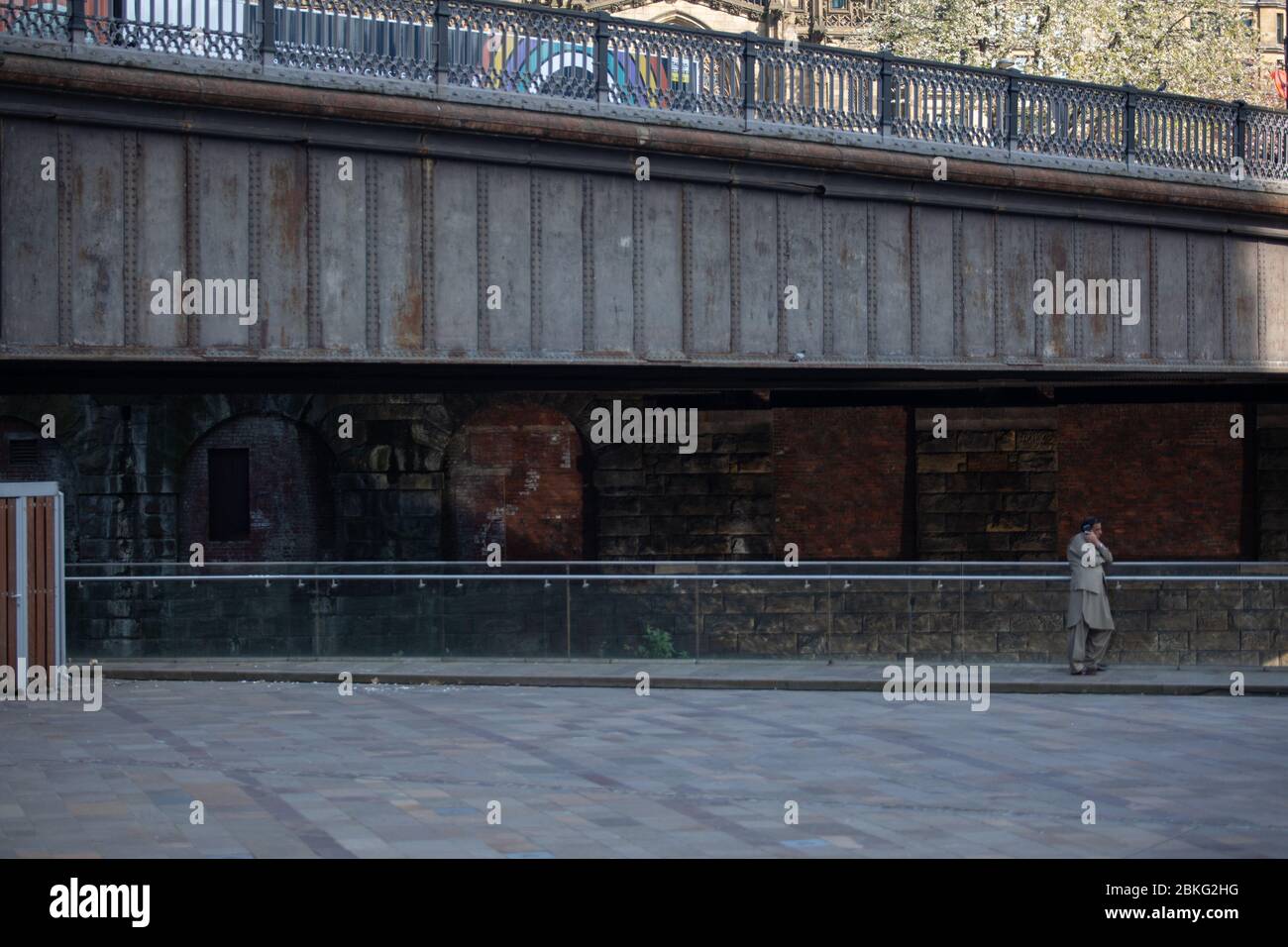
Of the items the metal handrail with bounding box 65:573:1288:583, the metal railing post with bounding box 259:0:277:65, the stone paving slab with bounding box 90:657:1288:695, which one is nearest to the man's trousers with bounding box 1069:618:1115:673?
the stone paving slab with bounding box 90:657:1288:695

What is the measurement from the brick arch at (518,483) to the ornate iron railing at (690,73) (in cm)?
1529

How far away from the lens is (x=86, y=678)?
58.9 feet

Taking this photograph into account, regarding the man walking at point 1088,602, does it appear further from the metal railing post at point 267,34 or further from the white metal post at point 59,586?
the white metal post at point 59,586

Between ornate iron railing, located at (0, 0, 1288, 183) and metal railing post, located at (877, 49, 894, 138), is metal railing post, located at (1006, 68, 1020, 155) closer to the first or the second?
ornate iron railing, located at (0, 0, 1288, 183)

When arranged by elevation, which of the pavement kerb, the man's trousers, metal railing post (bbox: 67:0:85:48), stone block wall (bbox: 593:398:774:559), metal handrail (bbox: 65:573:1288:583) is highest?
metal railing post (bbox: 67:0:85:48)

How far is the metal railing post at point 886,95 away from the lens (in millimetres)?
21234

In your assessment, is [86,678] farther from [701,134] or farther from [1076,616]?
[1076,616]

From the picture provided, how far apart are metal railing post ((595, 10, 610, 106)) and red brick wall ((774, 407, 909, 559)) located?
18194 mm

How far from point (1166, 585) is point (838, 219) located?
5949 mm

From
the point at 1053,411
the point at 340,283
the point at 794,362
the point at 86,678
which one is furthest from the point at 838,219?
the point at 1053,411

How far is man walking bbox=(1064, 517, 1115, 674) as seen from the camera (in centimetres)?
1836

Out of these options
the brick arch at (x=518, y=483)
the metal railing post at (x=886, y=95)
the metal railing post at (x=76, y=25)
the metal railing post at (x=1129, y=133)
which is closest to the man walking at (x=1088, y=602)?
the metal railing post at (x=886, y=95)

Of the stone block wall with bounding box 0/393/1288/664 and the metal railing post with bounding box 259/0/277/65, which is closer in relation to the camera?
the metal railing post with bounding box 259/0/277/65

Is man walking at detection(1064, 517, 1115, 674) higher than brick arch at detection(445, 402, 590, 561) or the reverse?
the reverse
